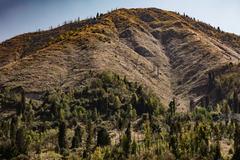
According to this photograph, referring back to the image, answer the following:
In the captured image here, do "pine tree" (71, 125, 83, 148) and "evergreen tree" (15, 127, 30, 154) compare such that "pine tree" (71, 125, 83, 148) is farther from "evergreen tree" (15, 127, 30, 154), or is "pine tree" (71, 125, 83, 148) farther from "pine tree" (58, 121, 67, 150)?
"evergreen tree" (15, 127, 30, 154)

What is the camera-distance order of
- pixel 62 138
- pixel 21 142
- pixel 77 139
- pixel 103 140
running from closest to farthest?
pixel 21 142, pixel 103 140, pixel 62 138, pixel 77 139

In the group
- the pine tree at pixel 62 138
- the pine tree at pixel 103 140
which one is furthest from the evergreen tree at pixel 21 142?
the pine tree at pixel 103 140

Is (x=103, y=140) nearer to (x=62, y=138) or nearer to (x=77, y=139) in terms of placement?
(x=77, y=139)

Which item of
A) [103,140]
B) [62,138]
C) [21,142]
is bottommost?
[103,140]

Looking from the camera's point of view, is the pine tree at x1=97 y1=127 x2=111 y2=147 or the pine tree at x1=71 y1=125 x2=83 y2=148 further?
the pine tree at x1=71 y1=125 x2=83 y2=148

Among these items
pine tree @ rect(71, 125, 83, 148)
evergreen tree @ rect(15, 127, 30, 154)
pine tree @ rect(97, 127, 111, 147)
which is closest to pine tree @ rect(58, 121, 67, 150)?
pine tree @ rect(71, 125, 83, 148)

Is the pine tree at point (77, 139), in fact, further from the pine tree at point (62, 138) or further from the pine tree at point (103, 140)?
the pine tree at point (103, 140)

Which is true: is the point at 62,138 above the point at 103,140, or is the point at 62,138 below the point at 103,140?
above

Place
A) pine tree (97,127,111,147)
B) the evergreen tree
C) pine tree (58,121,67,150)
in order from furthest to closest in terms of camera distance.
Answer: pine tree (58,121,67,150) < pine tree (97,127,111,147) < the evergreen tree

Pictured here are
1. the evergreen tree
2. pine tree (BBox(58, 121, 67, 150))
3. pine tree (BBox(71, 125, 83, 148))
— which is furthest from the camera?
pine tree (BBox(71, 125, 83, 148))

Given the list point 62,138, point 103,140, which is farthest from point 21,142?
point 103,140

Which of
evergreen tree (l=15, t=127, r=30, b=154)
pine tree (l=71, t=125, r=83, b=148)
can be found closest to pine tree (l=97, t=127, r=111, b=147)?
pine tree (l=71, t=125, r=83, b=148)

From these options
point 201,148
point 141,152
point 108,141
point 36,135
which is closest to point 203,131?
point 201,148

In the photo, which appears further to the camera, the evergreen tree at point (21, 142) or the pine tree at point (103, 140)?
the pine tree at point (103, 140)
